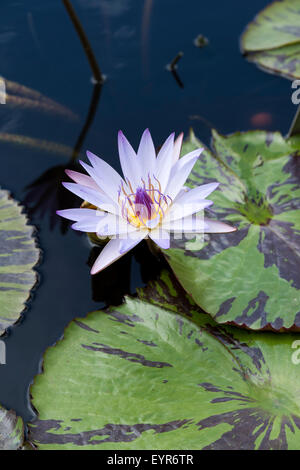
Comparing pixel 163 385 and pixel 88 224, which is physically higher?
pixel 88 224

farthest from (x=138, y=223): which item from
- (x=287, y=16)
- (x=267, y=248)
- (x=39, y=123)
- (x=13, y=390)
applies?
(x=287, y=16)

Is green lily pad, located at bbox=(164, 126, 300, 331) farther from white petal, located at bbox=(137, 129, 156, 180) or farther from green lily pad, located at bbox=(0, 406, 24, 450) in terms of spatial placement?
green lily pad, located at bbox=(0, 406, 24, 450)

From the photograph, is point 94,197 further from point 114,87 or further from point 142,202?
point 114,87

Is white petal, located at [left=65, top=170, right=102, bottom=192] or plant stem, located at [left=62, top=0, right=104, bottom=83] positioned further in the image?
plant stem, located at [left=62, top=0, right=104, bottom=83]

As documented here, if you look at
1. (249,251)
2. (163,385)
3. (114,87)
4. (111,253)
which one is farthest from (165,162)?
(114,87)

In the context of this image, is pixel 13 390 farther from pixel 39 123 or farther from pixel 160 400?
pixel 39 123

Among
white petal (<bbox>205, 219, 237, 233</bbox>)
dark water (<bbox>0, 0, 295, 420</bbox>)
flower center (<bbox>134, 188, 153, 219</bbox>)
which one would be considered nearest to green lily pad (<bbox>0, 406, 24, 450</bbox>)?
dark water (<bbox>0, 0, 295, 420</bbox>)
